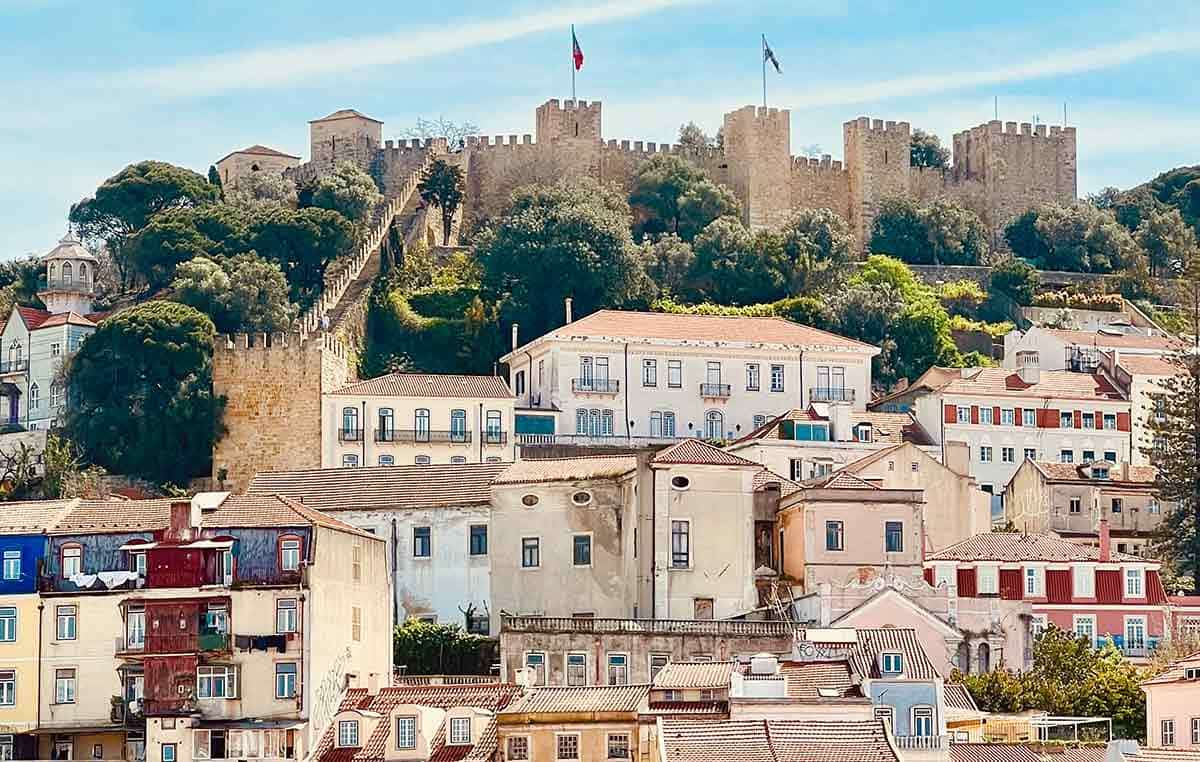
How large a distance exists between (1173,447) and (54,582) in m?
31.2

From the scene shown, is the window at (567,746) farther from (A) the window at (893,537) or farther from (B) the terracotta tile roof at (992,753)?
(A) the window at (893,537)

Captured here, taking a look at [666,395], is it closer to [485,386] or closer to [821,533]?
[485,386]

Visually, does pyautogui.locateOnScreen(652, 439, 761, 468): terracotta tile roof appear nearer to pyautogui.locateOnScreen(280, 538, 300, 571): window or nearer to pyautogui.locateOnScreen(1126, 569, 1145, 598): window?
pyautogui.locateOnScreen(1126, 569, 1145, 598): window

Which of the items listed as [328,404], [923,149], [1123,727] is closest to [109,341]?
[328,404]

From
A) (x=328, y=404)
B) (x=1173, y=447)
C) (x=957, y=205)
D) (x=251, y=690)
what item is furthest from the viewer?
(x=957, y=205)

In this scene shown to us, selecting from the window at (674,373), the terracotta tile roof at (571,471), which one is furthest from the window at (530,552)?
the window at (674,373)

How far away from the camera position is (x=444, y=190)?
103 meters

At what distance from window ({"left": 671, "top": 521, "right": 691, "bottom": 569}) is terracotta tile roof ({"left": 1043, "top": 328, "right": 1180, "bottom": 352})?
106 ft

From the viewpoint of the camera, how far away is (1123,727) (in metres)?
53.0

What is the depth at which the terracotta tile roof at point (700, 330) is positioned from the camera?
270 feet

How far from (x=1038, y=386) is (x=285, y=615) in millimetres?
35512

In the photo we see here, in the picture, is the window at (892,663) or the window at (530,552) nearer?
the window at (892,663)

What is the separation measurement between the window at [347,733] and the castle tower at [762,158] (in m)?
59.7

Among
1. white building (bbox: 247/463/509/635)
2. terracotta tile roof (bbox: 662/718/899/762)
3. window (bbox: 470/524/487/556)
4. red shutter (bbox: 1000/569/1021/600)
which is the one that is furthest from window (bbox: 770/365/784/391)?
terracotta tile roof (bbox: 662/718/899/762)
